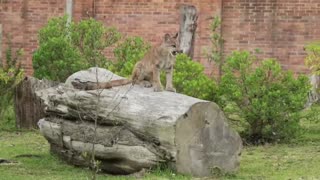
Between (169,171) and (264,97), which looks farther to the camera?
(264,97)

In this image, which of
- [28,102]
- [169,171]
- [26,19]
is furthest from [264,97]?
[26,19]

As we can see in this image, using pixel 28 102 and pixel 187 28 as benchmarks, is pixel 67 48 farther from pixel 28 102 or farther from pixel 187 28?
pixel 187 28

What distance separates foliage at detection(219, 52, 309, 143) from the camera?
13.3 metres

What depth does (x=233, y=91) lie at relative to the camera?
1336 centimetres

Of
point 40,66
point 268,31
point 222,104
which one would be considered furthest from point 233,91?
point 268,31

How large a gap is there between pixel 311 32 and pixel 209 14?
8.08 ft

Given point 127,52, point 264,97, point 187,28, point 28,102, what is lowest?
point 28,102

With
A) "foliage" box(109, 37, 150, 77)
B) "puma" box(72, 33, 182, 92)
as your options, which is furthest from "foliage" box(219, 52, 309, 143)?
"puma" box(72, 33, 182, 92)

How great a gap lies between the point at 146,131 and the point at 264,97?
388 cm

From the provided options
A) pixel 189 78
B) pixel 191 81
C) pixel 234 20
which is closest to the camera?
pixel 191 81

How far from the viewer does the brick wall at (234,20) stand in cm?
1938

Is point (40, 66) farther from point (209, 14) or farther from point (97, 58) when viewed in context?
point (209, 14)

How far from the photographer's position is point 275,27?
63.8ft

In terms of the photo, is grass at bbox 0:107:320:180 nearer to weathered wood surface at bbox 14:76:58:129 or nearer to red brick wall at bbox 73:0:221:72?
weathered wood surface at bbox 14:76:58:129
